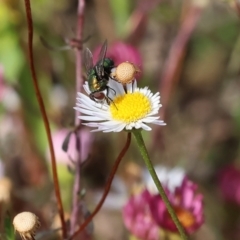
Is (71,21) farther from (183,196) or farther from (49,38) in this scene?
(183,196)

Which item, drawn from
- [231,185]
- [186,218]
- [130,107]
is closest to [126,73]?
[130,107]

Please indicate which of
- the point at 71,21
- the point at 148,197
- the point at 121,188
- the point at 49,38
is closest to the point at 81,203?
the point at 148,197

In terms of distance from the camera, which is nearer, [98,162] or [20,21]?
[20,21]

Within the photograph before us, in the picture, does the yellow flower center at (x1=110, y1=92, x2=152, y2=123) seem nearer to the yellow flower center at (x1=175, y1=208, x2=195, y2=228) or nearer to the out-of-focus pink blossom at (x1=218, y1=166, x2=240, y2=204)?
the yellow flower center at (x1=175, y1=208, x2=195, y2=228)

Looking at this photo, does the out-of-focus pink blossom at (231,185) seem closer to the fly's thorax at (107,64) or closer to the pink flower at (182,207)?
the pink flower at (182,207)

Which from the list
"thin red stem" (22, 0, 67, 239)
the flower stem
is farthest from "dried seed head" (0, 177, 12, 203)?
the flower stem

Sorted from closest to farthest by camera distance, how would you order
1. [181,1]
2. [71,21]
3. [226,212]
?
[226,212] → [181,1] → [71,21]

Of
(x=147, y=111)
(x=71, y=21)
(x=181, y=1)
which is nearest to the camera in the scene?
(x=147, y=111)

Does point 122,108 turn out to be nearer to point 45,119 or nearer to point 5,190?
point 45,119
